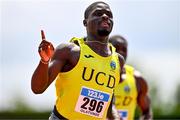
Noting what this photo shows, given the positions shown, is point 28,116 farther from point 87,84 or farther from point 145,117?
point 87,84

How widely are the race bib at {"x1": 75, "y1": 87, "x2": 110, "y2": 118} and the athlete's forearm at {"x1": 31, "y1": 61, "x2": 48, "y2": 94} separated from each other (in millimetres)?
587

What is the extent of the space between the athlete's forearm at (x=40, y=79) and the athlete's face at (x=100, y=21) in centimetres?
92

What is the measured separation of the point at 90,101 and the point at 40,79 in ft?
2.60

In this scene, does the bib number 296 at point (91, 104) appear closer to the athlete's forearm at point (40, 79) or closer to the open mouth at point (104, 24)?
the athlete's forearm at point (40, 79)

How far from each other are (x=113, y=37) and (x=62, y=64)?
364 cm

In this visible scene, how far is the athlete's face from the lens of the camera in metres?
7.65

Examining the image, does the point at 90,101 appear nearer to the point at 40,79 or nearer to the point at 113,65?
the point at 113,65

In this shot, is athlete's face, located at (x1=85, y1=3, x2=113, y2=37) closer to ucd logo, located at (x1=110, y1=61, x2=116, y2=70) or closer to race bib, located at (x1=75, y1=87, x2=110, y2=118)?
ucd logo, located at (x1=110, y1=61, x2=116, y2=70)

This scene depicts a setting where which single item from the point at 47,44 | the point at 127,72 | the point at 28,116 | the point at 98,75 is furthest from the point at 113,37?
the point at 28,116

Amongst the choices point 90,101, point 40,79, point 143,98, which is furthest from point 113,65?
point 143,98

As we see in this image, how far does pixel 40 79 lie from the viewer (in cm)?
709

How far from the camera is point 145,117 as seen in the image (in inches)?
452

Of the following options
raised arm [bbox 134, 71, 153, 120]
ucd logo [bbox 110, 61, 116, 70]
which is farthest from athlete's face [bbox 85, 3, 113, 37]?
raised arm [bbox 134, 71, 153, 120]

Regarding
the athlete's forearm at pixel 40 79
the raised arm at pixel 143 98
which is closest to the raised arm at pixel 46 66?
the athlete's forearm at pixel 40 79
